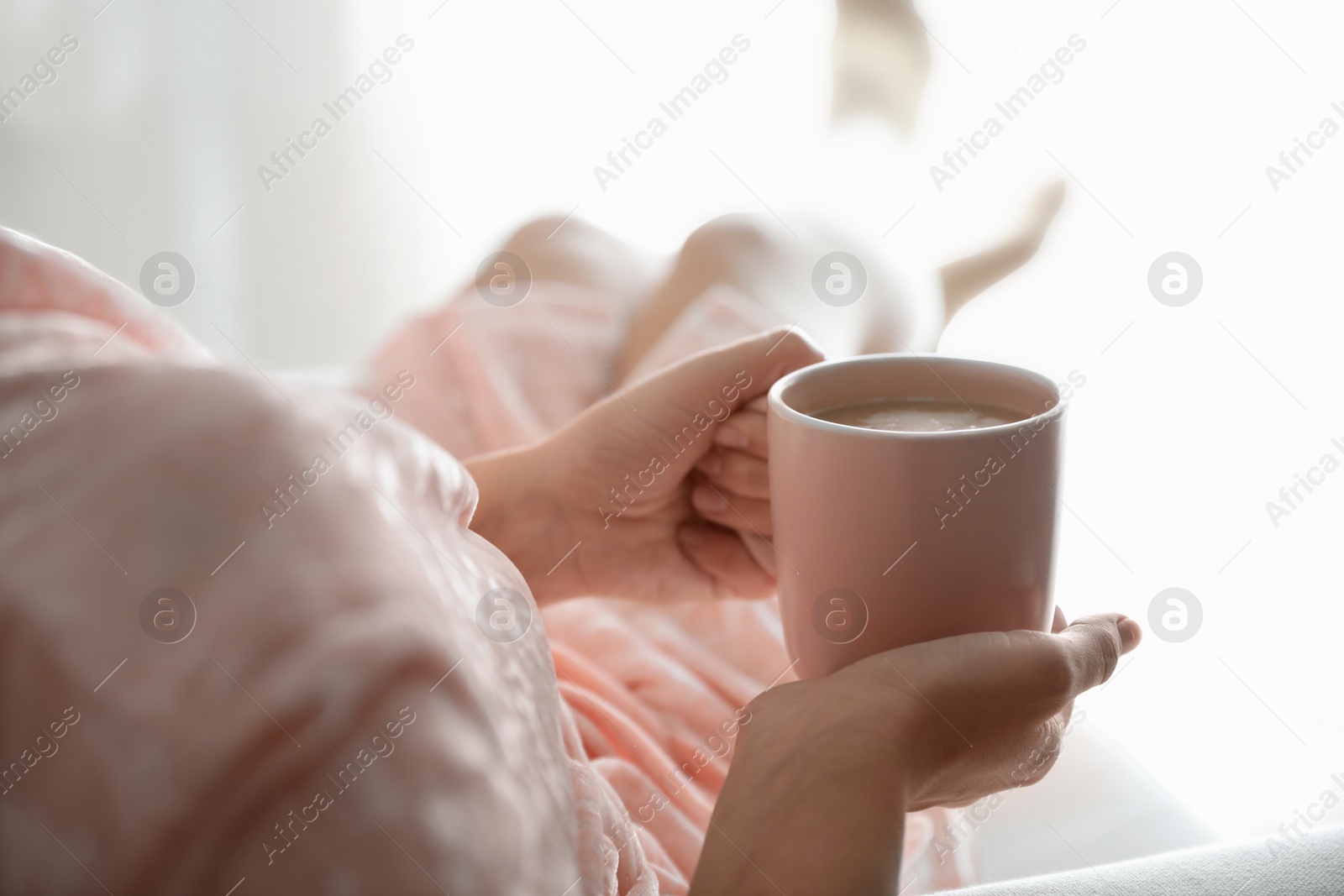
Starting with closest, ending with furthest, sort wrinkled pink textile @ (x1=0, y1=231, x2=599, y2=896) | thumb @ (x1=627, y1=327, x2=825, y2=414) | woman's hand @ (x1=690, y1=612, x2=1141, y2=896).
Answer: wrinkled pink textile @ (x1=0, y1=231, x2=599, y2=896)
woman's hand @ (x1=690, y1=612, x2=1141, y2=896)
thumb @ (x1=627, y1=327, x2=825, y2=414)

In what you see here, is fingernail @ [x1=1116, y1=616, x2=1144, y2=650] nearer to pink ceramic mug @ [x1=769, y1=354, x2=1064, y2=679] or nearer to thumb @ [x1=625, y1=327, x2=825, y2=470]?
pink ceramic mug @ [x1=769, y1=354, x2=1064, y2=679]

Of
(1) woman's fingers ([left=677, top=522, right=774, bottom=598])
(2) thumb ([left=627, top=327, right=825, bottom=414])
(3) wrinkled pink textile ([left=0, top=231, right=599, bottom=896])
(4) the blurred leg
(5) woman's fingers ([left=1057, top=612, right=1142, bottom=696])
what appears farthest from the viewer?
(4) the blurred leg

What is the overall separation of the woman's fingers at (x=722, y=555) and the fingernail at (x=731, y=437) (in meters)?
0.12

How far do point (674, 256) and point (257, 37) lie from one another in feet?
4.52

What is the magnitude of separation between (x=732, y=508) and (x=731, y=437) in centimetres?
8

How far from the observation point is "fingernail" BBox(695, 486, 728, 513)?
846 millimetres

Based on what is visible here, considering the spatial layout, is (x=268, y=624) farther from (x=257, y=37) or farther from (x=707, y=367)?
(x=257, y=37)

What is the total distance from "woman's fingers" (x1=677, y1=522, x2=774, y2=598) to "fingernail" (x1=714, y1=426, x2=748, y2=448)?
0.12m

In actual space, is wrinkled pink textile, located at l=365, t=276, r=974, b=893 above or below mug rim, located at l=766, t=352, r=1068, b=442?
below

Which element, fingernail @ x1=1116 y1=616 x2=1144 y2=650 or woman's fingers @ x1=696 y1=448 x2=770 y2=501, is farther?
woman's fingers @ x1=696 y1=448 x2=770 y2=501

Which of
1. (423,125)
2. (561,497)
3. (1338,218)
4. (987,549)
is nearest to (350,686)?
(987,549)

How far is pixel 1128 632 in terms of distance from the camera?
2.23ft

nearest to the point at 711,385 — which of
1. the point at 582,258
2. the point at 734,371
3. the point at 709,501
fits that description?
the point at 734,371

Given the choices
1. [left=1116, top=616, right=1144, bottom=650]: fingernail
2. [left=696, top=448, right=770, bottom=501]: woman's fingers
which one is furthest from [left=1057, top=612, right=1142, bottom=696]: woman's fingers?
[left=696, top=448, right=770, bottom=501]: woman's fingers
